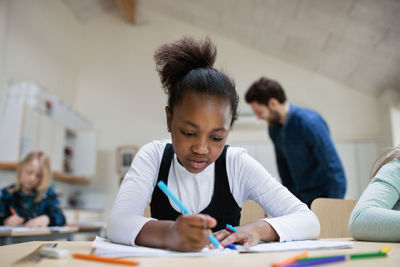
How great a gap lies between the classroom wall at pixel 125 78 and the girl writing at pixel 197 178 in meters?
3.89

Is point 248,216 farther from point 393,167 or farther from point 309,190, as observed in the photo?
point 309,190

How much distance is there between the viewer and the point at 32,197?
2.88 meters

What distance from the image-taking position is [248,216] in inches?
53.2

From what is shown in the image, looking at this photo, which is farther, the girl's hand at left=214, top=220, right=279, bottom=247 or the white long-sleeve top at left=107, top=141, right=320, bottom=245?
the white long-sleeve top at left=107, top=141, right=320, bottom=245

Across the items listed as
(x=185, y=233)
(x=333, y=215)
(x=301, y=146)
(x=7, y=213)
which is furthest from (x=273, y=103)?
(x=7, y=213)

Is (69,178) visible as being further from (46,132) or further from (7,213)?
(7,213)

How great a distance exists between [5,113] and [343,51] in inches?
160

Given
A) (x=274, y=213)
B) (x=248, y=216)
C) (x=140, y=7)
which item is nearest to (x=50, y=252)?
(x=274, y=213)

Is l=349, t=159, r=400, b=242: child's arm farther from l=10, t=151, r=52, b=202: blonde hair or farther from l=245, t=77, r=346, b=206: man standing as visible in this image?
l=10, t=151, r=52, b=202: blonde hair

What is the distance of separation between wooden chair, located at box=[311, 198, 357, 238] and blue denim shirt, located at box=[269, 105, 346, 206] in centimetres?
58

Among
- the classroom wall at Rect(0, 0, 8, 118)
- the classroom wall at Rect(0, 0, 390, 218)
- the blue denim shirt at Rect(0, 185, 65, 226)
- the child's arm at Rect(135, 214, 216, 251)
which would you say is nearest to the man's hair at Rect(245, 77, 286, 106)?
the child's arm at Rect(135, 214, 216, 251)

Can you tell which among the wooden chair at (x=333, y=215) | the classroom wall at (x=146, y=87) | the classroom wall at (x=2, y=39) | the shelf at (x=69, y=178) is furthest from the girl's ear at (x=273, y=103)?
the shelf at (x=69, y=178)

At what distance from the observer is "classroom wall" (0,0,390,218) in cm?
516

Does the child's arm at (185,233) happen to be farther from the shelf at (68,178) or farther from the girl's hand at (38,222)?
the shelf at (68,178)
